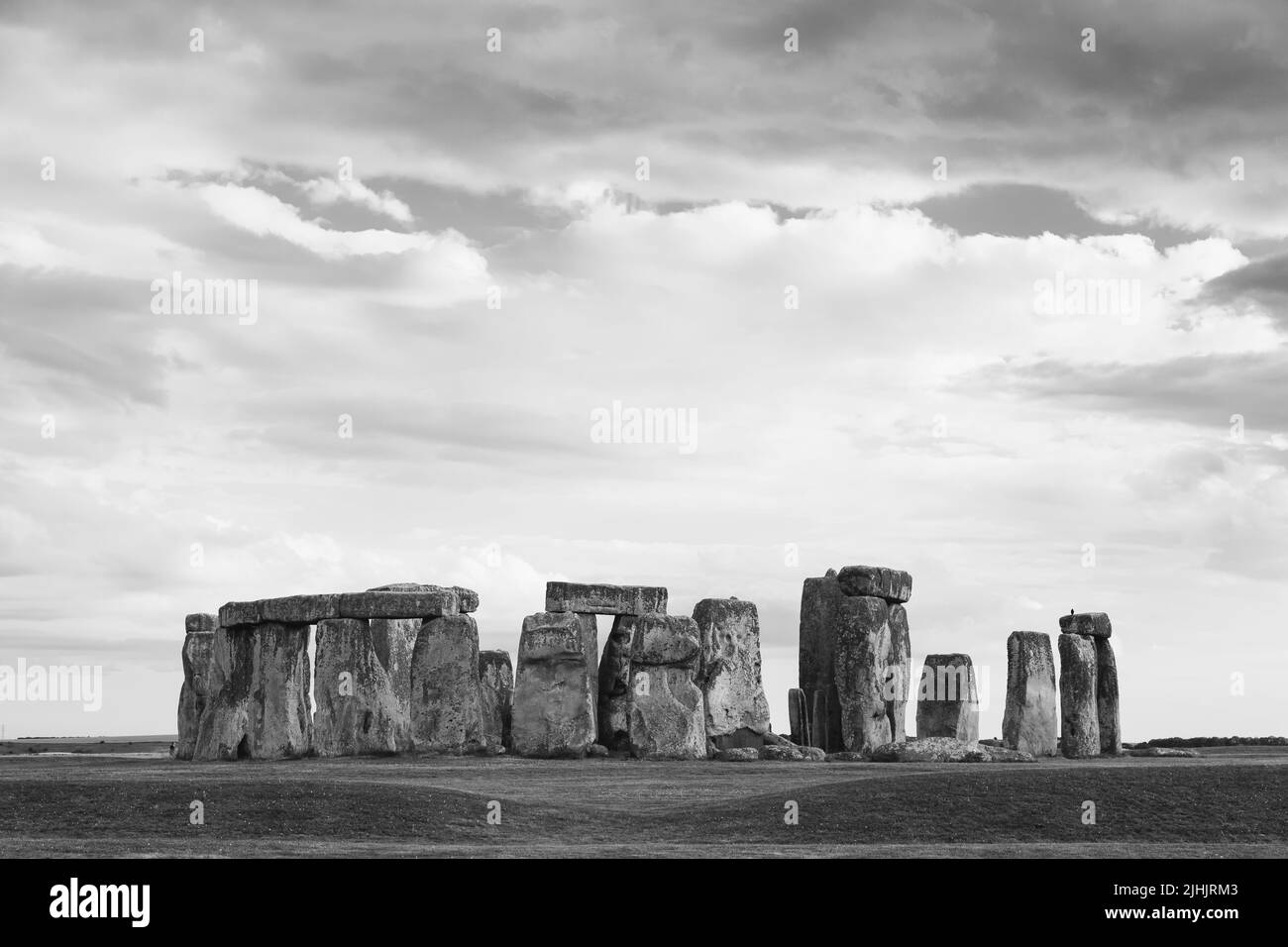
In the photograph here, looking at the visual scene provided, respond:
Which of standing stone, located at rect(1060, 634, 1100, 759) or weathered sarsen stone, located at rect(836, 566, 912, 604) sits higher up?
weathered sarsen stone, located at rect(836, 566, 912, 604)

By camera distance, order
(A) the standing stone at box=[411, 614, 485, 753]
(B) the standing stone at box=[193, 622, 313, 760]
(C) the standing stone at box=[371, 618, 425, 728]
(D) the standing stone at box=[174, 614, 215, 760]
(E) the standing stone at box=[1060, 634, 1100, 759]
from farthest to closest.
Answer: (D) the standing stone at box=[174, 614, 215, 760]
(C) the standing stone at box=[371, 618, 425, 728]
(E) the standing stone at box=[1060, 634, 1100, 759]
(B) the standing stone at box=[193, 622, 313, 760]
(A) the standing stone at box=[411, 614, 485, 753]

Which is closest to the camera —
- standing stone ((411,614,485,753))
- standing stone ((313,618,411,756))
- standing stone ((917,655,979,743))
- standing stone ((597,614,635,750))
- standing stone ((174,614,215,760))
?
standing stone ((411,614,485,753))

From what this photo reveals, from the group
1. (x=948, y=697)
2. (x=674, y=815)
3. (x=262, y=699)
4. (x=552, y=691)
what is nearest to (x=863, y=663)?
(x=948, y=697)

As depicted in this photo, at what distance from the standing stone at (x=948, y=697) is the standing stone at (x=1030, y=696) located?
852mm

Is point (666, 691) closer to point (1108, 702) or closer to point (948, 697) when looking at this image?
point (948, 697)

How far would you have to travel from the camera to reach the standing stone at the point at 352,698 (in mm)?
35125

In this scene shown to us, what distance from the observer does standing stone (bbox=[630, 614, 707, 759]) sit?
33750mm

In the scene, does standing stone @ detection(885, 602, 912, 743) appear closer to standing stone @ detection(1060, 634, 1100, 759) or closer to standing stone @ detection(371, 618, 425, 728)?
standing stone @ detection(1060, 634, 1100, 759)

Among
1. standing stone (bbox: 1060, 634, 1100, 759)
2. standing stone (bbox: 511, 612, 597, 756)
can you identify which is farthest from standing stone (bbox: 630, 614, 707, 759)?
standing stone (bbox: 1060, 634, 1100, 759)

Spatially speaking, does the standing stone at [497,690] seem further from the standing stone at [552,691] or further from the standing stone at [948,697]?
the standing stone at [948,697]

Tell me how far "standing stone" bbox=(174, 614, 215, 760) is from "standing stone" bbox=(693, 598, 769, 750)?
39.8ft

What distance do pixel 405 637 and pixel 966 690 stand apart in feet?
44.0

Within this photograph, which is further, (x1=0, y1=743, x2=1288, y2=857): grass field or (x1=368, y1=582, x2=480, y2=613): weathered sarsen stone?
(x1=368, y1=582, x2=480, y2=613): weathered sarsen stone
